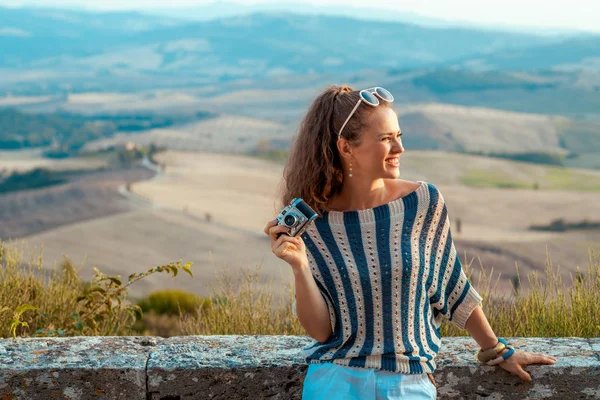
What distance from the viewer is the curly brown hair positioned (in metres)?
2.43

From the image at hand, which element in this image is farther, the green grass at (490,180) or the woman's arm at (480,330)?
the green grass at (490,180)

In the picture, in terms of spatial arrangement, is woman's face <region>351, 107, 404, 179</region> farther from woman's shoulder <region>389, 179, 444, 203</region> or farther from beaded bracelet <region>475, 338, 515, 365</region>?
beaded bracelet <region>475, 338, 515, 365</region>

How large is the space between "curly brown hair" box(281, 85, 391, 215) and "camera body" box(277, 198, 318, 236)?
0.58ft

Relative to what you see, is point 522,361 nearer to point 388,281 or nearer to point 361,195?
point 388,281

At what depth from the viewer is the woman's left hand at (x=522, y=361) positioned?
8.15 ft

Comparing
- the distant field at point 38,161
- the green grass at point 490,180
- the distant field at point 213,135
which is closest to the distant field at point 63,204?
the distant field at point 38,161

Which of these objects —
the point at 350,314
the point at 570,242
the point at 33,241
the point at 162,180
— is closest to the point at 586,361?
the point at 350,314

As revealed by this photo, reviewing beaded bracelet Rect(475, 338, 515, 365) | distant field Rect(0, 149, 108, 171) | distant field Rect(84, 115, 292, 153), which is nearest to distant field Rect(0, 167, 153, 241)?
distant field Rect(0, 149, 108, 171)

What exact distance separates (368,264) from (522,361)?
599 mm

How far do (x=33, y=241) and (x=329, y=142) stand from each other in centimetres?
5004

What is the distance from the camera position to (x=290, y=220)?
2266 millimetres

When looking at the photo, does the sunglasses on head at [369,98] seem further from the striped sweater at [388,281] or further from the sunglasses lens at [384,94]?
the striped sweater at [388,281]

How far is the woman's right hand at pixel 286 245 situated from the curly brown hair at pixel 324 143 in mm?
180

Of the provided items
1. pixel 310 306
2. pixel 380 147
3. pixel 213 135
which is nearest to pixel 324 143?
pixel 380 147
